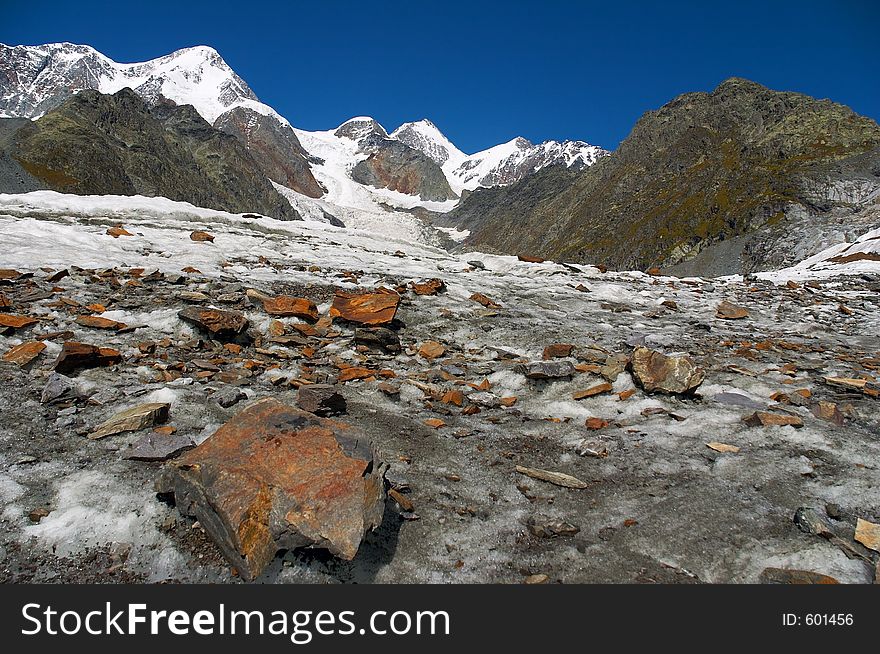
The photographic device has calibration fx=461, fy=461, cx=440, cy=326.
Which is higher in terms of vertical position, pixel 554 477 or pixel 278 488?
pixel 278 488

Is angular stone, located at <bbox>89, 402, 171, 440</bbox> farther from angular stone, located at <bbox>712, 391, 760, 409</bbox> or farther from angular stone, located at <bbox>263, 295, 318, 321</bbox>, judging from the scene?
angular stone, located at <bbox>712, 391, 760, 409</bbox>

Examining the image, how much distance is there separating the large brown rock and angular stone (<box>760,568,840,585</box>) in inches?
113

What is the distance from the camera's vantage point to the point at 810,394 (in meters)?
6.52

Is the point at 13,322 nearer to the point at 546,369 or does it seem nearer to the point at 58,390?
the point at 58,390

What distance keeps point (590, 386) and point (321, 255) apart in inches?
432

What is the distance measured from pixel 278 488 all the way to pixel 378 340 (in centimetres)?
497

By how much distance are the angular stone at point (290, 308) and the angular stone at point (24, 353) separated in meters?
3.47

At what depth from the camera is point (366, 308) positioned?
9250 mm

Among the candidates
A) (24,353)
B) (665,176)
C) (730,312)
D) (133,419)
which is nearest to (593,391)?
(133,419)

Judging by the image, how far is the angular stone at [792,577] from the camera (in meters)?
3.23

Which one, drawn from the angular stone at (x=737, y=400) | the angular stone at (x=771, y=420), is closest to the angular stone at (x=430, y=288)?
the angular stone at (x=737, y=400)

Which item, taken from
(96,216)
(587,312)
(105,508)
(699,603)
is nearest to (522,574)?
(699,603)


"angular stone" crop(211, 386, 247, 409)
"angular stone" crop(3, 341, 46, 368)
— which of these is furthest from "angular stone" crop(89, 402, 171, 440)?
"angular stone" crop(3, 341, 46, 368)

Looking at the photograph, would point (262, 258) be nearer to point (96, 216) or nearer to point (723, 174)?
point (96, 216)
